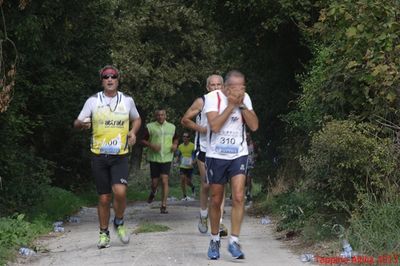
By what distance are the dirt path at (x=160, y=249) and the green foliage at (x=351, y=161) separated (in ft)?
3.33

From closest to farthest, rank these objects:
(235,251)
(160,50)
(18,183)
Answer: (235,251) → (18,183) → (160,50)

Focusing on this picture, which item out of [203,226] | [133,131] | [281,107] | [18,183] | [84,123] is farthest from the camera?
[281,107]

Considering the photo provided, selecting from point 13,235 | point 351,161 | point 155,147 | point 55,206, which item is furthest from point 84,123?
point 55,206

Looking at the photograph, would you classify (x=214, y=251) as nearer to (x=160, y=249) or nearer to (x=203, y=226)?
(x=160, y=249)

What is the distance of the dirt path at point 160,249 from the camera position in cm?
804

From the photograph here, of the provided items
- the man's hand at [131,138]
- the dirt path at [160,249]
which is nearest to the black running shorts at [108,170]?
the man's hand at [131,138]

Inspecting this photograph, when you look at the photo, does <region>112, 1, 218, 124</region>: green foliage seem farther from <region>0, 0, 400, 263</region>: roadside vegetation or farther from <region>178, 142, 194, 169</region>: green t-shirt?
<region>178, 142, 194, 169</region>: green t-shirt

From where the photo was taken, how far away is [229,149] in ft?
26.2

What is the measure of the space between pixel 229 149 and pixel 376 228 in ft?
5.84

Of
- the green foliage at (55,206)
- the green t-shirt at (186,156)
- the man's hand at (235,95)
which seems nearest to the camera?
the man's hand at (235,95)

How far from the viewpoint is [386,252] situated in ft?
24.6

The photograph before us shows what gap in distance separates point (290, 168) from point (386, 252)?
8656 millimetres

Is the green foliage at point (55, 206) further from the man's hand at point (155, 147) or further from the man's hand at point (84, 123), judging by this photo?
the man's hand at point (84, 123)

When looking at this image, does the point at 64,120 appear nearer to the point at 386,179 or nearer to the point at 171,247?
the point at 171,247
